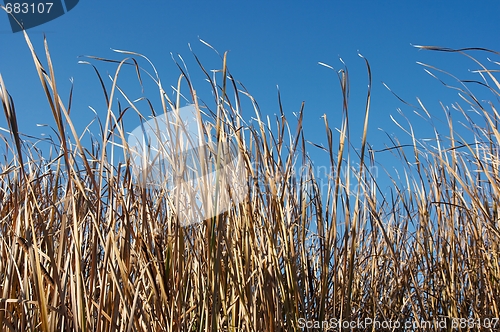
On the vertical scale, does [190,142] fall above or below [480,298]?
above

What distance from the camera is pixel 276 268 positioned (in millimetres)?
1097

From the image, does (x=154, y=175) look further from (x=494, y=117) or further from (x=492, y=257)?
(x=492, y=257)

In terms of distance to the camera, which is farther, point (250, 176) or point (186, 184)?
point (250, 176)

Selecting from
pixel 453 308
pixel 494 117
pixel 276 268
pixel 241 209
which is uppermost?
pixel 494 117

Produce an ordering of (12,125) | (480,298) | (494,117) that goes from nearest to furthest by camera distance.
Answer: (12,125) → (494,117) → (480,298)

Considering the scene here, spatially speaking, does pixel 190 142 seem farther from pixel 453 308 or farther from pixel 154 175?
pixel 453 308

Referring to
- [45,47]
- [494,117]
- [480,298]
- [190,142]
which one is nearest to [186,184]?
[190,142]

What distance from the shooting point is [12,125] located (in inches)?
28.6

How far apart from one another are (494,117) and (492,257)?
0.49 metres

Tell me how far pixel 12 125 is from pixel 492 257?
152cm

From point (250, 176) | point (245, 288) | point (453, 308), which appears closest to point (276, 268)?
point (245, 288)

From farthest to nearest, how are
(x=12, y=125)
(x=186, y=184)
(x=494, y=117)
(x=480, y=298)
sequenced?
(x=480, y=298) → (x=494, y=117) → (x=186, y=184) → (x=12, y=125)

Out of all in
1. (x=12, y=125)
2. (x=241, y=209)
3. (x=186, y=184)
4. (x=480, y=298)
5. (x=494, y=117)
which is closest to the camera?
(x=12, y=125)

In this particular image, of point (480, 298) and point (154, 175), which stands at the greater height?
point (154, 175)
